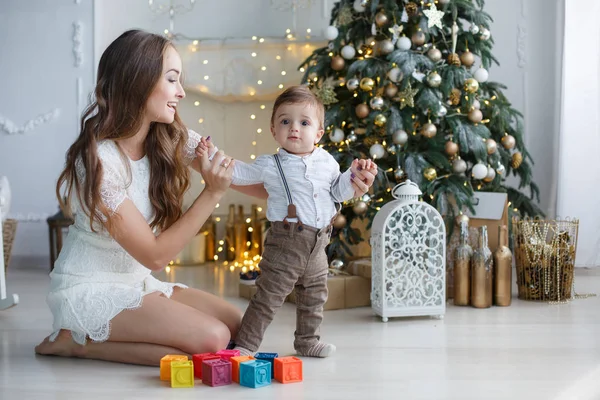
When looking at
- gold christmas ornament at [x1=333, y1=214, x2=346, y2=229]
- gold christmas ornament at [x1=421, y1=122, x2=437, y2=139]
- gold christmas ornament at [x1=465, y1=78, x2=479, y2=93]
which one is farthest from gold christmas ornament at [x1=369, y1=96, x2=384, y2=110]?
gold christmas ornament at [x1=333, y1=214, x2=346, y2=229]

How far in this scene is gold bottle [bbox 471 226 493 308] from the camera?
3.36 meters

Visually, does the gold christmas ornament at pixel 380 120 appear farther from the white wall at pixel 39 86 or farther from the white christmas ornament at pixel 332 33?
the white wall at pixel 39 86

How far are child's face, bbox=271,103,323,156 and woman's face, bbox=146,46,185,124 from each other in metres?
0.33

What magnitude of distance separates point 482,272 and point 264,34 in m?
2.57

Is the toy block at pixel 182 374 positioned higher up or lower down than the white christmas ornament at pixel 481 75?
lower down

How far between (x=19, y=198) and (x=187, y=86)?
Answer: 54.7 inches

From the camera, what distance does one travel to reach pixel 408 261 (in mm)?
3217

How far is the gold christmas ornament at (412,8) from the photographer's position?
3.81 meters

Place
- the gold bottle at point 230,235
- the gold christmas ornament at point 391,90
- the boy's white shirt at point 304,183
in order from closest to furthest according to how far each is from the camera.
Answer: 1. the boy's white shirt at point 304,183
2. the gold christmas ornament at point 391,90
3. the gold bottle at point 230,235

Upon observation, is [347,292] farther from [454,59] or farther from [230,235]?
[230,235]

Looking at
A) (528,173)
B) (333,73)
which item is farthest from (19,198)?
(528,173)

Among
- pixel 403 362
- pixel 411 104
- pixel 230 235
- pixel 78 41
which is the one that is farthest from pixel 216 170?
pixel 78 41

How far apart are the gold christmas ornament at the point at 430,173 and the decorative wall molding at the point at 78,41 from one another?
2.72 m

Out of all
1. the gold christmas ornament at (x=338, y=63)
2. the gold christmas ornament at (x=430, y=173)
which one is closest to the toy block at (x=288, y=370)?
the gold christmas ornament at (x=430, y=173)
